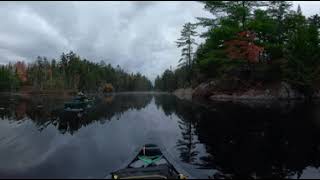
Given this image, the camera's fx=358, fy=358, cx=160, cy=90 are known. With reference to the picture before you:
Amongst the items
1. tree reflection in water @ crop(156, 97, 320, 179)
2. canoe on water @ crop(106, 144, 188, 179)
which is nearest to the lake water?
tree reflection in water @ crop(156, 97, 320, 179)

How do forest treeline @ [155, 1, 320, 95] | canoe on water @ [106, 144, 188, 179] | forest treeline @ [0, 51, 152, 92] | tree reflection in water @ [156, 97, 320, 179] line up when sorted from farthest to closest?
1. forest treeline @ [0, 51, 152, 92]
2. forest treeline @ [155, 1, 320, 95]
3. tree reflection in water @ [156, 97, 320, 179]
4. canoe on water @ [106, 144, 188, 179]

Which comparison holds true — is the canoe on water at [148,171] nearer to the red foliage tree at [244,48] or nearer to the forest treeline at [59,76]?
the red foliage tree at [244,48]

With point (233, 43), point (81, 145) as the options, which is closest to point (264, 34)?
point (233, 43)

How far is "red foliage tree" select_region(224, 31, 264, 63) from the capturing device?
48375mm

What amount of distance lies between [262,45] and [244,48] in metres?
3.79

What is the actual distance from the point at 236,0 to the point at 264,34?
21.7ft

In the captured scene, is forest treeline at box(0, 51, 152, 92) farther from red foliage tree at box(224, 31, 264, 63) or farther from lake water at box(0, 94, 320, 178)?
lake water at box(0, 94, 320, 178)

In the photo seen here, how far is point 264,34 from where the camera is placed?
172 ft

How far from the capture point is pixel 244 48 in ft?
160

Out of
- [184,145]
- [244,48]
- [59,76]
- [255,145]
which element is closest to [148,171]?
[184,145]

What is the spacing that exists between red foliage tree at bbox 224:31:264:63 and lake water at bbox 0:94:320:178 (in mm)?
21175

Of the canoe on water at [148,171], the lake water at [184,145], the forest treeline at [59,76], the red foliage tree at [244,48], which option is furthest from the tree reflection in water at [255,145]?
the forest treeline at [59,76]

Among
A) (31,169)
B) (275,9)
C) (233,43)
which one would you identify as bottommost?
(31,169)

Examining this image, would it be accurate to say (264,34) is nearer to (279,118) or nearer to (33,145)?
(279,118)
